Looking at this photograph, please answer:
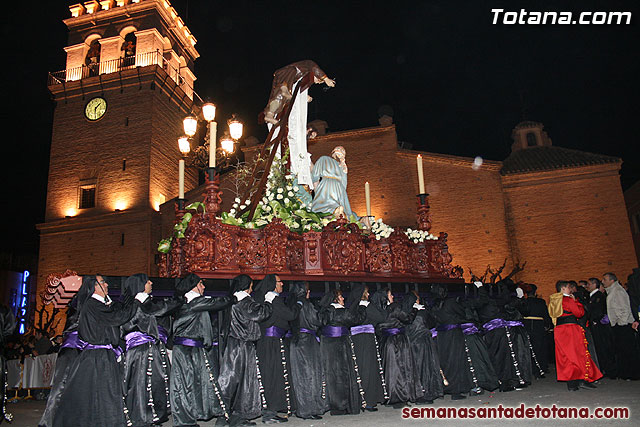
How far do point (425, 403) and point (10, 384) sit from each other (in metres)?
10.2

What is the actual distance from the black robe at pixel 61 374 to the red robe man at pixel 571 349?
7553 millimetres

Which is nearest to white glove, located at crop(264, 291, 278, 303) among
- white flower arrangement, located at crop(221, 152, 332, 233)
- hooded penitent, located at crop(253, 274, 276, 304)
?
hooded penitent, located at crop(253, 274, 276, 304)

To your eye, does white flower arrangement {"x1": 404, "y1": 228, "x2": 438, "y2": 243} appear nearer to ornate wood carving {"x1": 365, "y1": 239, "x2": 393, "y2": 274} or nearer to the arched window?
ornate wood carving {"x1": 365, "y1": 239, "x2": 393, "y2": 274}

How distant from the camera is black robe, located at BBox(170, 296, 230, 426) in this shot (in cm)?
643

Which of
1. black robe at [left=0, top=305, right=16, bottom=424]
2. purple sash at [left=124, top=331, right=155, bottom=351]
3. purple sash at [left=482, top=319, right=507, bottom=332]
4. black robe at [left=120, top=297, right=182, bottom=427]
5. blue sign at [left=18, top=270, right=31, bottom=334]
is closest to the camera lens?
black robe at [left=120, top=297, right=182, bottom=427]

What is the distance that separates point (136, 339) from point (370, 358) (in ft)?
11.2

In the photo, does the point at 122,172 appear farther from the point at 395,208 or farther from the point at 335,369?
the point at 335,369

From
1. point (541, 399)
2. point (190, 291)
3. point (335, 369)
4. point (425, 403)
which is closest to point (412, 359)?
point (425, 403)

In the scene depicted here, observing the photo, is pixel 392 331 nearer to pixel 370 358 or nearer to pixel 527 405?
pixel 370 358

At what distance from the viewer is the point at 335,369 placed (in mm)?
7391

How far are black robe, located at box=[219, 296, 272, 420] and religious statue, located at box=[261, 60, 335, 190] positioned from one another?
3.43m

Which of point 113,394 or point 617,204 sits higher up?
point 617,204

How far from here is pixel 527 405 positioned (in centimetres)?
712

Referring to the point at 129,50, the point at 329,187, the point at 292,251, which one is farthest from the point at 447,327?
the point at 129,50
